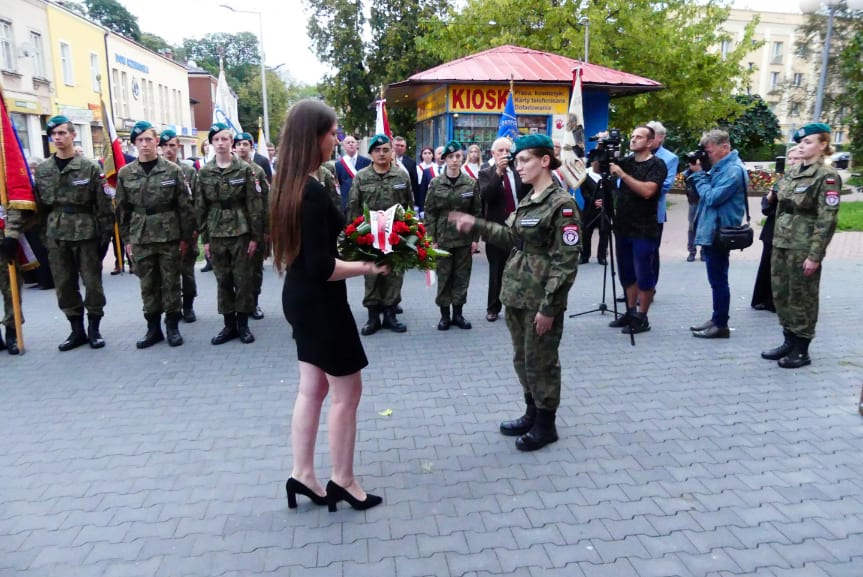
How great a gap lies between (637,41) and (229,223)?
50.6 ft

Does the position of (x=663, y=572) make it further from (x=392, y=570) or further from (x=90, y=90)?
(x=90, y=90)

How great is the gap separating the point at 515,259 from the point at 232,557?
7.73ft

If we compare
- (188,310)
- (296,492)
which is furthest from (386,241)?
(188,310)

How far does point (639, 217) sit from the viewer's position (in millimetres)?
6598

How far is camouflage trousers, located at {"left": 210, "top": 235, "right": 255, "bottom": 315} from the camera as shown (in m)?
6.66

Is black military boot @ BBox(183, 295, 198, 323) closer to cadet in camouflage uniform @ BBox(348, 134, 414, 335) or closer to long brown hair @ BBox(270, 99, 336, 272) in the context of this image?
cadet in camouflage uniform @ BBox(348, 134, 414, 335)

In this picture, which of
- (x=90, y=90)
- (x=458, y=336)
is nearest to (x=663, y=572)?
(x=458, y=336)

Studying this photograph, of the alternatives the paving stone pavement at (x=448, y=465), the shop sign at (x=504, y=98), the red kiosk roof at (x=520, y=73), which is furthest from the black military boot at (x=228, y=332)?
the shop sign at (x=504, y=98)

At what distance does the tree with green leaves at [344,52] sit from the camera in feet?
80.8

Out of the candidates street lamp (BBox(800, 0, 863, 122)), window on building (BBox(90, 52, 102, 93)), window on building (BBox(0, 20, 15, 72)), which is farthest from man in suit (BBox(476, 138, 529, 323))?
window on building (BBox(90, 52, 102, 93))

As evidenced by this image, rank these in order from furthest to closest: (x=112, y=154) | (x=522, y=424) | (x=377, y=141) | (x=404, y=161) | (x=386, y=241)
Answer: (x=404, y=161) < (x=112, y=154) < (x=377, y=141) < (x=522, y=424) < (x=386, y=241)

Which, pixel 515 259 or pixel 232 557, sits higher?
pixel 515 259

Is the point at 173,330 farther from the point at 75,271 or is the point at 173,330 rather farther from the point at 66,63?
the point at 66,63

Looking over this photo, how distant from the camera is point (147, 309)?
21.8 feet
